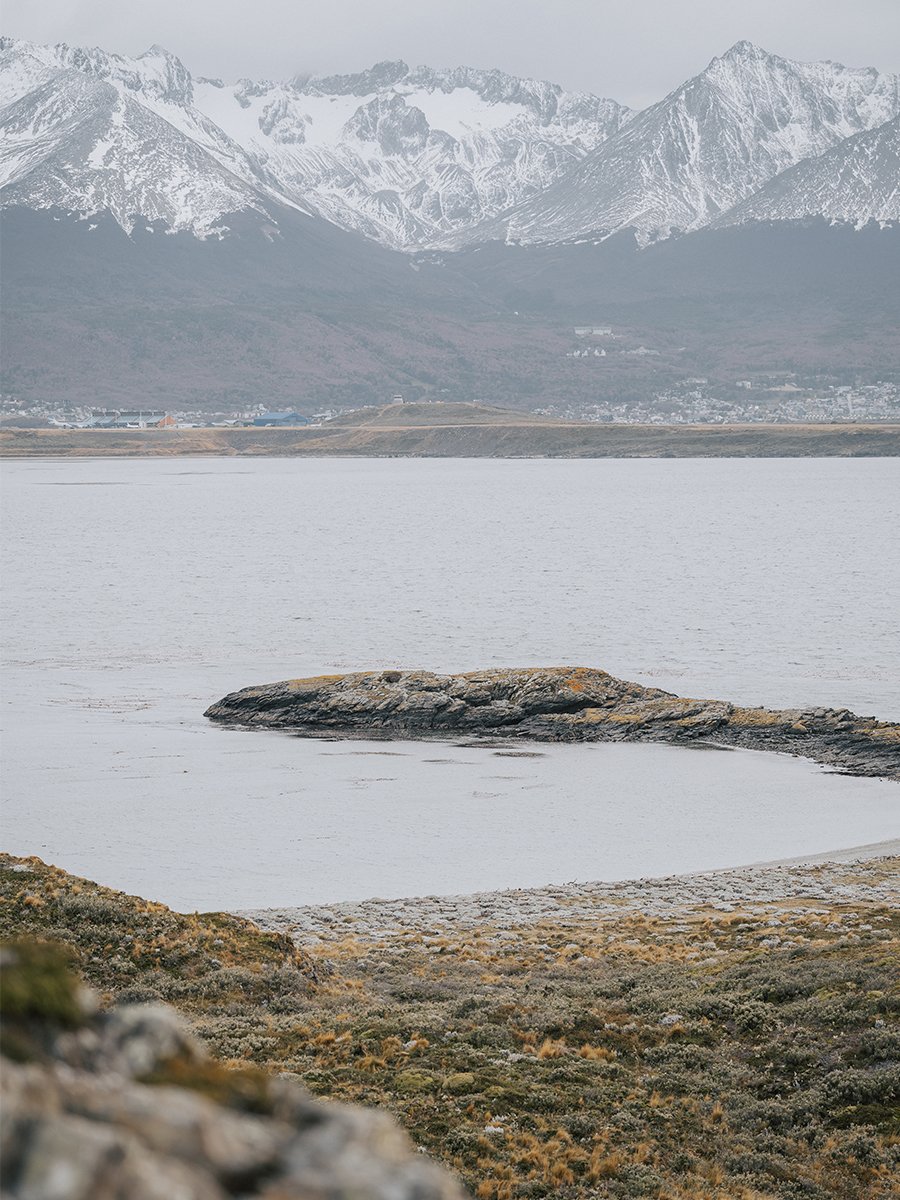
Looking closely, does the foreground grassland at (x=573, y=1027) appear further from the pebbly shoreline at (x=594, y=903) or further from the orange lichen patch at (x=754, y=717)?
the orange lichen patch at (x=754, y=717)

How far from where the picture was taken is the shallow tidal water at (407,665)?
3250cm

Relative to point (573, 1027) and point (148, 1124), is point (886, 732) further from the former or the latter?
point (148, 1124)

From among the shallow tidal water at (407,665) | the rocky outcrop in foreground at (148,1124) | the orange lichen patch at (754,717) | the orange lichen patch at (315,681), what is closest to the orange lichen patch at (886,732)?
the orange lichen patch at (754,717)

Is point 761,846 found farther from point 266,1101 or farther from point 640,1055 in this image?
point 266,1101

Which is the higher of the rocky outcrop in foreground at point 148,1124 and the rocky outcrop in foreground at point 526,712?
the rocky outcrop in foreground at point 148,1124

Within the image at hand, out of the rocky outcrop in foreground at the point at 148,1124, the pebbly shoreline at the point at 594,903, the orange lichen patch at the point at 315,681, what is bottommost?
the pebbly shoreline at the point at 594,903

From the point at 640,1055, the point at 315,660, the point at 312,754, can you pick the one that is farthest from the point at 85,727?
the point at 640,1055

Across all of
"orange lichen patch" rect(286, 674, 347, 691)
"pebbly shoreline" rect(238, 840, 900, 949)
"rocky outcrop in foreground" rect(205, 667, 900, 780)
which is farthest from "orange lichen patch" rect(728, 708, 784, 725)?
"pebbly shoreline" rect(238, 840, 900, 949)

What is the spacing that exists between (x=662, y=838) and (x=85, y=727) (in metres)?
21.2

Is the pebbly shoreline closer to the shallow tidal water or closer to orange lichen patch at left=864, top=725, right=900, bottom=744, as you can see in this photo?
the shallow tidal water

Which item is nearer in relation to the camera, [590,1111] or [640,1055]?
[590,1111]

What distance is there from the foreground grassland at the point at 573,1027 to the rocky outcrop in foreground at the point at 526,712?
19.6 meters

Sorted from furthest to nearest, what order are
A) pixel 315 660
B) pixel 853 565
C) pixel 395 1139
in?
pixel 853 565 → pixel 315 660 → pixel 395 1139

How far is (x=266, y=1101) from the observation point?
4254 millimetres
